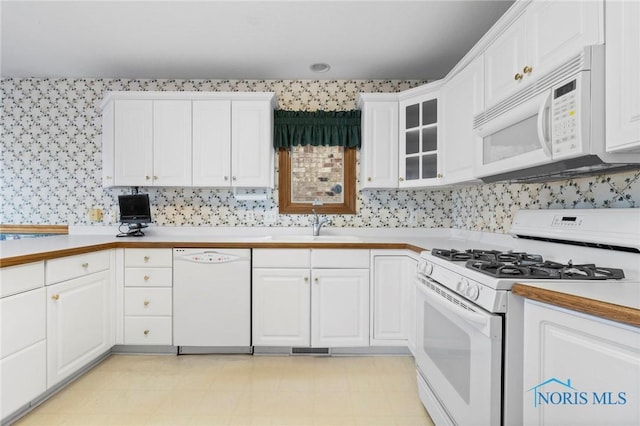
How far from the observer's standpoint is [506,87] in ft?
5.67

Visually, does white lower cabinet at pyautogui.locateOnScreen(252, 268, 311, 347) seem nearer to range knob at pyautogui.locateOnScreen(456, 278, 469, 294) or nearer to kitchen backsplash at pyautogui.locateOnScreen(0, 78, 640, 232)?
kitchen backsplash at pyautogui.locateOnScreen(0, 78, 640, 232)

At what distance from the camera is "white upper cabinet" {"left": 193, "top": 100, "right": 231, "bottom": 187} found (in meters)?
2.92

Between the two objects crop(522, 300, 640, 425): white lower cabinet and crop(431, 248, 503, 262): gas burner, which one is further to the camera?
crop(431, 248, 503, 262): gas burner

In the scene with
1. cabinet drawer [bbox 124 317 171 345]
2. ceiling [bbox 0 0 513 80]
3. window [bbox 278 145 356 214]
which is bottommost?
cabinet drawer [bbox 124 317 171 345]

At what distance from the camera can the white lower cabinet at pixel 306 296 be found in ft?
8.50

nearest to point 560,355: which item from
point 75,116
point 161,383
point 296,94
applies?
point 161,383

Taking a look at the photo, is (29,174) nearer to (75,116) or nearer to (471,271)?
(75,116)

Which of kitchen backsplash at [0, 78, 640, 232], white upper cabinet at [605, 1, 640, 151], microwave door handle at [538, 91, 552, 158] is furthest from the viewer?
kitchen backsplash at [0, 78, 640, 232]

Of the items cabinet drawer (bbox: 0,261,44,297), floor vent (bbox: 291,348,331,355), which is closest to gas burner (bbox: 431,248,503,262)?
floor vent (bbox: 291,348,331,355)

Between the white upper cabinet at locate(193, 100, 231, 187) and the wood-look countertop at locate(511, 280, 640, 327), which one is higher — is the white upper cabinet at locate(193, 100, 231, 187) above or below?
above

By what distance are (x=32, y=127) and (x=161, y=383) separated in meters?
2.81

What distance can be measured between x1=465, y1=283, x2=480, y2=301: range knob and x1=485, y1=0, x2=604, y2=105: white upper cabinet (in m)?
0.93

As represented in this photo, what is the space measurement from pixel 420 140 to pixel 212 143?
5.74ft

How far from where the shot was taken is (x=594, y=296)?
0.96 meters
